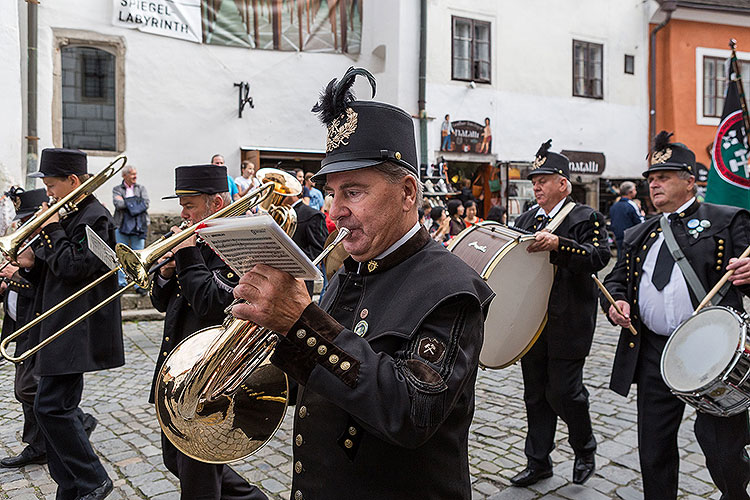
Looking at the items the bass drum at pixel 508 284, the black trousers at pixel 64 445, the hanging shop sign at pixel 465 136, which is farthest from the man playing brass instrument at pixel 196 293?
the hanging shop sign at pixel 465 136

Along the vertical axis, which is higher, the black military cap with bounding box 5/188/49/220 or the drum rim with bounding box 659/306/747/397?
the black military cap with bounding box 5/188/49/220

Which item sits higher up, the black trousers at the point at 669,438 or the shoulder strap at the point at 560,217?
the shoulder strap at the point at 560,217

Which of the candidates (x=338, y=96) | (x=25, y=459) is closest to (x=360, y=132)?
(x=338, y=96)

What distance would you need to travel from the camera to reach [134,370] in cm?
695

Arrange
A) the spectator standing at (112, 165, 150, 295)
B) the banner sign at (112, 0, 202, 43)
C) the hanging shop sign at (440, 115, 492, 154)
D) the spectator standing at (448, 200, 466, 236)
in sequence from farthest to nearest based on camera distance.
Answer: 1. the hanging shop sign at (440, 115, 492, 154)
2. the banner sign at (112, 0, 202, 43)
3. the spectator standing at (448, 200, 466, 236)
4. the spectator standing at (112, 165, 150, 295)

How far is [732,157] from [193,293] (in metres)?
4.95

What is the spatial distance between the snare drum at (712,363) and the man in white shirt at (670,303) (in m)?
0.23

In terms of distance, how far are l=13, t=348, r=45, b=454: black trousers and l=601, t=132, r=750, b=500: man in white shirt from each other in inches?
158

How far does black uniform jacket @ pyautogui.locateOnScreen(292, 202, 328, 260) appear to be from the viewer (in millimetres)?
6625

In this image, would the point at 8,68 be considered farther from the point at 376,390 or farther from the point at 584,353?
the point at 376,390

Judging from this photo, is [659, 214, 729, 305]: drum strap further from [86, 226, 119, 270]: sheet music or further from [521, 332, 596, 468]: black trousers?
[86, 226, 119, 270]: sheet music

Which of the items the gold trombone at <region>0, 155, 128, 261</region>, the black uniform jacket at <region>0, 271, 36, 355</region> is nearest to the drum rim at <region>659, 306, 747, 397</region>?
the gold trombone at <region>0, 155, 128, 261</region>

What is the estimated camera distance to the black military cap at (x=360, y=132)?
184cm

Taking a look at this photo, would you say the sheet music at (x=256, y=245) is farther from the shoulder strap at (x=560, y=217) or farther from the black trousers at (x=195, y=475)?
the shoulder strap at (x=560, y=217)
